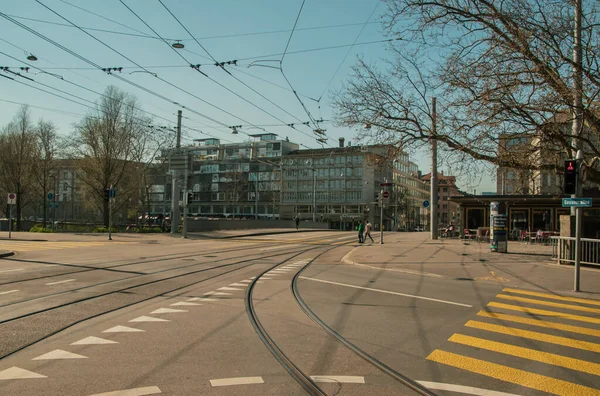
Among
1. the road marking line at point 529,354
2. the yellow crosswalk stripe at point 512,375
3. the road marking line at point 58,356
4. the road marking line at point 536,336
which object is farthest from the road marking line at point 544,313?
the road marking line at point 58,356

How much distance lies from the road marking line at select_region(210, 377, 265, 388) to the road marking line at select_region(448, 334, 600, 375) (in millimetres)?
3254

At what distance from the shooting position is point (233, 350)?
5922mm

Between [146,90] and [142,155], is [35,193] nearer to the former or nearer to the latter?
[142,155]

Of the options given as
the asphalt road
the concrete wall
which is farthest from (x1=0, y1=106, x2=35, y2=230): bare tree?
the asphalt road

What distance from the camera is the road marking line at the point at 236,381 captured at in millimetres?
4699

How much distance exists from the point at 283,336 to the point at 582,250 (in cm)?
1440

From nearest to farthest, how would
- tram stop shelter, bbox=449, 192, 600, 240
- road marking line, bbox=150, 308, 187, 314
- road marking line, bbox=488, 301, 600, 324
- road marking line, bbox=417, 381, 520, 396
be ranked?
road marking line, bbox=417, 381, 520, 396
road marking line, bbox=150, 308, 187, 314
road marking line, bbox=488, 301, 600, 324
tram stop shelter, bbox=449, 192, 600, 240

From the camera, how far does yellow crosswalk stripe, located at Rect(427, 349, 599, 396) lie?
15.5ft

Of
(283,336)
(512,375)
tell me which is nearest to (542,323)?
(512,375)

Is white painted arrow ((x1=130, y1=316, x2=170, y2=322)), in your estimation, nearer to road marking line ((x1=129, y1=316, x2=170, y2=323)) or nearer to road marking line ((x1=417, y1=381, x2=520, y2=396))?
road marking line ((x1=129, y1=316, x2=170, y2=323))

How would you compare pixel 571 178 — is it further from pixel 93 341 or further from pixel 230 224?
pixel 230 224

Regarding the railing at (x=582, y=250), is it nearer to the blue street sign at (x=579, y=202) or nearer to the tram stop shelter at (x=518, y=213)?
the blue street sign at (x=579, y=202)

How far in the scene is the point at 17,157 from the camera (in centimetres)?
4494

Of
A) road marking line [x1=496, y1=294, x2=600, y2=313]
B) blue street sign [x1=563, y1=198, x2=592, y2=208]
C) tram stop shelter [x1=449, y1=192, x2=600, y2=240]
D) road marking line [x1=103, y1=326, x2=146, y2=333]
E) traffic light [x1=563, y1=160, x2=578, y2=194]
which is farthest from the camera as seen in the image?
tram stop shelter [x1=449, y1=192, x2=600, y2=240]
